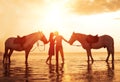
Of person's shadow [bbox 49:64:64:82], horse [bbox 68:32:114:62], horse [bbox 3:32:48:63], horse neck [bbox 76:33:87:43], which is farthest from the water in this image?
horse neck [bbox 76:33:87:43]

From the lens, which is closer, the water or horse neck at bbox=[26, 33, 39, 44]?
the water

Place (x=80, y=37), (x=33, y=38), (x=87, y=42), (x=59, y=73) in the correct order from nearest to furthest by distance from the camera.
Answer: (x=59, y=73) → (x=33, y=38) → (x=80, y=37) → (x=87, y=42)

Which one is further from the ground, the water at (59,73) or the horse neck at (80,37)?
the horse neck at (80,37)

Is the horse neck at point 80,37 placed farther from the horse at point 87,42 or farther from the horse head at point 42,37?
the horse head at point 42,37

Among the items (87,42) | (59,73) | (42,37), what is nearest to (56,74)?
(59,73)

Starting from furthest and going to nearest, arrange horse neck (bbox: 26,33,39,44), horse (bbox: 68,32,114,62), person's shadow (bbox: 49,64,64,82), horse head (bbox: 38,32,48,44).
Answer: horse (bbox: 68,32,114,62) → horse head (bbox: 38,32,48,44) → horse neck (bbox: 26,33,39,44) → person's shadow (bbox: 49,64,64,82)

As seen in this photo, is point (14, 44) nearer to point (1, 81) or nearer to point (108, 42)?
point (108, 42)

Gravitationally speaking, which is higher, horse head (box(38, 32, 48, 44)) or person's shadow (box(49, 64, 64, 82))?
horse head (box(38, 32, 48, 44))

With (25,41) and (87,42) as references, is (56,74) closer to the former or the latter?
(25,41)

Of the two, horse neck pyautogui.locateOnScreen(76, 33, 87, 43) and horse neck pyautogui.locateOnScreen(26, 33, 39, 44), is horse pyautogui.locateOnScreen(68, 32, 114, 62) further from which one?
horse neck pyautogui.locateOnScreen(26, 33, 39, 44)

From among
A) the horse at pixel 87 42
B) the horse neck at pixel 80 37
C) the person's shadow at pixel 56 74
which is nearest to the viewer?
the person's shadow at pixel 56 74

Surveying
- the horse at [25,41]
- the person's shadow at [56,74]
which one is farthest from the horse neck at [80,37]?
the person's shadow at [56,74]

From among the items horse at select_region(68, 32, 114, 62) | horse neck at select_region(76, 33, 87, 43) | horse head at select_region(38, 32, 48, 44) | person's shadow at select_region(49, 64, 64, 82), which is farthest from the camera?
horse neck at select_region(76, 33, 87, 43)

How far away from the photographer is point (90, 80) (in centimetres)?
1427
